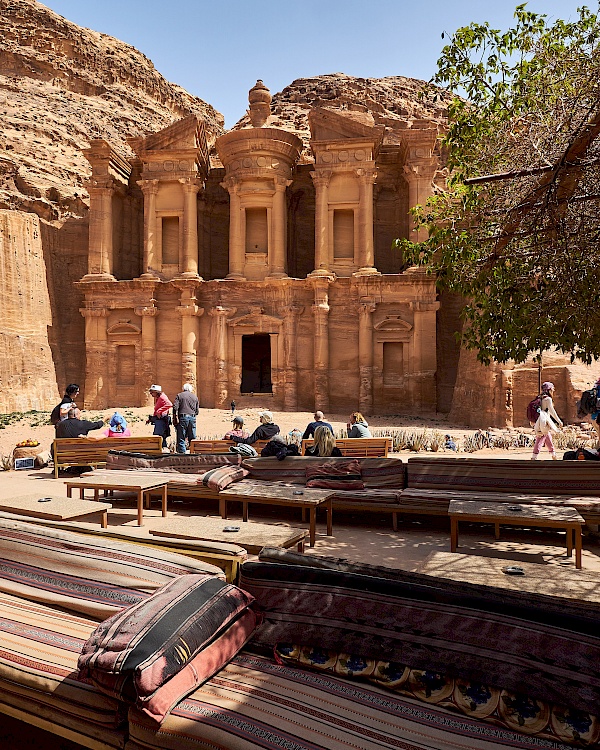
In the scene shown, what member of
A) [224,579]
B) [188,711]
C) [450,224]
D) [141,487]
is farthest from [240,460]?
[188,711]

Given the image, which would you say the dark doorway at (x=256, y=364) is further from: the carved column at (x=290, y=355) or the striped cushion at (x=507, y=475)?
the striped cushion at (x=507, y=475)

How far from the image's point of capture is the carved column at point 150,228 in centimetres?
2539

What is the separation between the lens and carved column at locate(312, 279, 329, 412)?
77.9 ft

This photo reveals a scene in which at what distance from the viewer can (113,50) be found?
3738 cm

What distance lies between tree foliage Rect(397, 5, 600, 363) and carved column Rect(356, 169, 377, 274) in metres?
16.8

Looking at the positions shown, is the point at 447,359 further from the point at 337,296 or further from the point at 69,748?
the point at 69,748

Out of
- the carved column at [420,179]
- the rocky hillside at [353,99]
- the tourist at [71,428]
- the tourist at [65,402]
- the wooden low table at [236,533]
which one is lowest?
the wooden low table at [236,533]

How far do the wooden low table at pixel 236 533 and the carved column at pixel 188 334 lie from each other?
19497 mm

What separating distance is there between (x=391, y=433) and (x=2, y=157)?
23.7 metres

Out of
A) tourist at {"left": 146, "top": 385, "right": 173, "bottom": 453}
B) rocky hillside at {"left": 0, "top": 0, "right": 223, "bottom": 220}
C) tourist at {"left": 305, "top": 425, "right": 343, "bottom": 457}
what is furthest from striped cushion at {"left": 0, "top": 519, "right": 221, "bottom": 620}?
rocky hillside at {"left": 0, "top": 0, "right": 223, "bottom": 220}

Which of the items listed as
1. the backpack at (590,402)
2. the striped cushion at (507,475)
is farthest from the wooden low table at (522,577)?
the backpack at (590,402)

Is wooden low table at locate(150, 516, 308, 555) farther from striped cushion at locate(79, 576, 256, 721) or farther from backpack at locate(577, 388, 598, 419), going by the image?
backpack at locate(577, 388, 598, 419)

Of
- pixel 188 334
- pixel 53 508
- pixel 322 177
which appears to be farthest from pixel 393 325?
pixel 53 508

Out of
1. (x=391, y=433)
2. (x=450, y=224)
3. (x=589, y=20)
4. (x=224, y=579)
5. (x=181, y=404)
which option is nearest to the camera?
(x=224, y=579)
